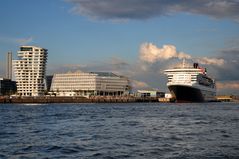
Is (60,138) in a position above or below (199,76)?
below

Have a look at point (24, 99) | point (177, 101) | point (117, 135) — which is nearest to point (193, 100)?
point (177, 101)

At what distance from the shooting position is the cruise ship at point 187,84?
145000 millimetres

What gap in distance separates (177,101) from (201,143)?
122439 mm

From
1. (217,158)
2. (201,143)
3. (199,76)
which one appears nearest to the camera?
(217,158)

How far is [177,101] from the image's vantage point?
488 feet

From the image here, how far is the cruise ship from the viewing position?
476 feet

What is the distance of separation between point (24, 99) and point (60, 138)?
170m

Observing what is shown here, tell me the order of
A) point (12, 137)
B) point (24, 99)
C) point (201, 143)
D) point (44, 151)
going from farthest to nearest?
point (24, 99), point (12, 137), point (201, 143), point (44, 151)

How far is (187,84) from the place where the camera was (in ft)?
477

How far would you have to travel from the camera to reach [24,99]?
643ft

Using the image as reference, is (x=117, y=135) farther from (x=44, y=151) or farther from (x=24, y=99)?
(x=24, y=99)

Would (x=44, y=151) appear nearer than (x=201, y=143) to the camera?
Yes

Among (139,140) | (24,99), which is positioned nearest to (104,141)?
(139,140)

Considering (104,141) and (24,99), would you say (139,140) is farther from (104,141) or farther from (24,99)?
(24,99)
